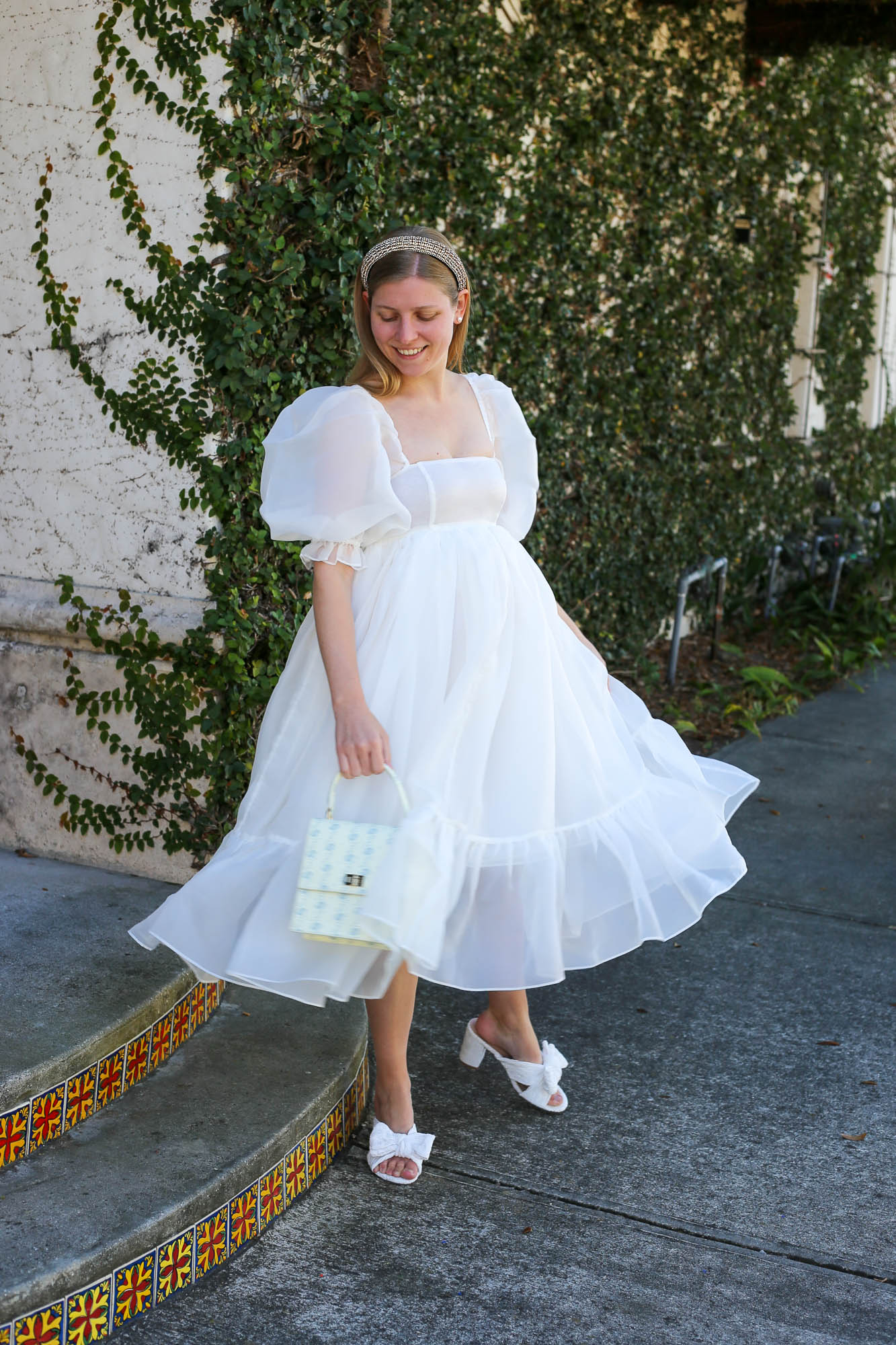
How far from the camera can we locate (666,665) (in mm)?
7191

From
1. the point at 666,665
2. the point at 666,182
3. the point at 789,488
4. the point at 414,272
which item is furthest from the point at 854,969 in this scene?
the point at 789,488

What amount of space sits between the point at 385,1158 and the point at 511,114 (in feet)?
13.9

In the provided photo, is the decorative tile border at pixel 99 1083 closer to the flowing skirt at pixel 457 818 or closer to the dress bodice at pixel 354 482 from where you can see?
the flowing skirt at pixel 457 818

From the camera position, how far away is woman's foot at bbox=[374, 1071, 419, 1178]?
2.64 m

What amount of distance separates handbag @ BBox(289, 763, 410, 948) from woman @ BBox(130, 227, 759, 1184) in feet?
0.08

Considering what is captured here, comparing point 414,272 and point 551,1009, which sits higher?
point 414,272

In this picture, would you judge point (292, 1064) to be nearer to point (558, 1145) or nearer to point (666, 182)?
point (558, 1145)

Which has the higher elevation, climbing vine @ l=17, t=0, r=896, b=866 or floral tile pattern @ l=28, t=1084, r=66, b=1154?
climbing vine @ l=17, t=0, r=896, b=866

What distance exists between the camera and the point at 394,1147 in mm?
2648

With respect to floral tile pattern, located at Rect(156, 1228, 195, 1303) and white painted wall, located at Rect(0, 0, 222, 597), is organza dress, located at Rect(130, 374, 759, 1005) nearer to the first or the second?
floral tile pattern, located at Rect(156, 1228, 195, 1303)

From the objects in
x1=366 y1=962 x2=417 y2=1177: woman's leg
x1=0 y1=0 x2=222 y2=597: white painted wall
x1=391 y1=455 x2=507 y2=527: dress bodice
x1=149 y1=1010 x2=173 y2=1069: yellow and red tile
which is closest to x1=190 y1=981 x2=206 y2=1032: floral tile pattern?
x1=149 y1=1010 x2=173 y2=1069: yellow and red tile

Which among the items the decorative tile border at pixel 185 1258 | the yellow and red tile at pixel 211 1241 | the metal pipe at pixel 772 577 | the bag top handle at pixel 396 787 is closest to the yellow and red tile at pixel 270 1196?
the decorative tile border at pixel 185 1258

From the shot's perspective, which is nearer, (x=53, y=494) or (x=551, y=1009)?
(x=551, y=1009)

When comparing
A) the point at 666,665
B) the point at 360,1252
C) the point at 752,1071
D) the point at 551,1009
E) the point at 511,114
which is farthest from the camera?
the point at 666,665
